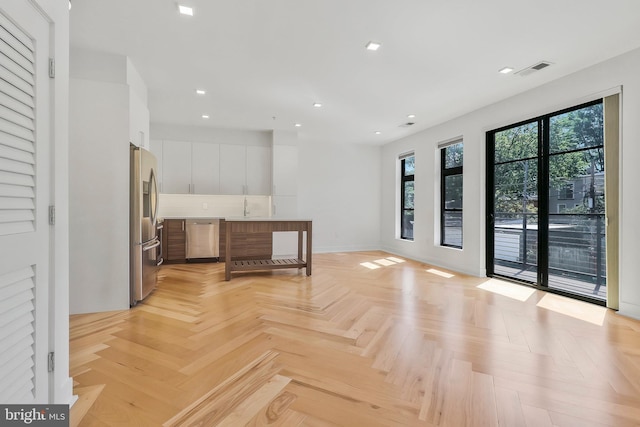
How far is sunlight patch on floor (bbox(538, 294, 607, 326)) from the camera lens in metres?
2.99

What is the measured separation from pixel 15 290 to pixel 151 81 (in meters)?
3.50

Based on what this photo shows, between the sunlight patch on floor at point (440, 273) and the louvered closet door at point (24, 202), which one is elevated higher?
the louvered closet door at point (24, 202)

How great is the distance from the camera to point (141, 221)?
327 cm

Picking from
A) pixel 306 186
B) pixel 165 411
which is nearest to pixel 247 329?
pixel 165 411

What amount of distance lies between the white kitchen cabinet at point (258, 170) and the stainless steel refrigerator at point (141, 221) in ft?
9.30

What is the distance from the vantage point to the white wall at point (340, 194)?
283 inches

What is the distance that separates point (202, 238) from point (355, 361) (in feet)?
14.5

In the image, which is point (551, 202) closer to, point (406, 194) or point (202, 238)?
point (406, 194)

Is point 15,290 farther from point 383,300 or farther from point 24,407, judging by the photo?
point 383,300

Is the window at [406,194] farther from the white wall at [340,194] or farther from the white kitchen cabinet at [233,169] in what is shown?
the white kitchen cabinet at [233,169]

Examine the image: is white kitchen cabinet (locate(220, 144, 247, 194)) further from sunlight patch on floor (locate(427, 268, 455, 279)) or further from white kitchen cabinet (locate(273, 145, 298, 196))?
sunlight patch on floor (locate(427, 268, 455, 279))

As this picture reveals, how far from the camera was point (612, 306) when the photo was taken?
323cm

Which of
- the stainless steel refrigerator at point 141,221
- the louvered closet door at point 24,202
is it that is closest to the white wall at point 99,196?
the stainless steel refrigerator at point 141,221

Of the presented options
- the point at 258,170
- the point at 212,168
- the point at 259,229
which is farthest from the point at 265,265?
the point at 212,168
